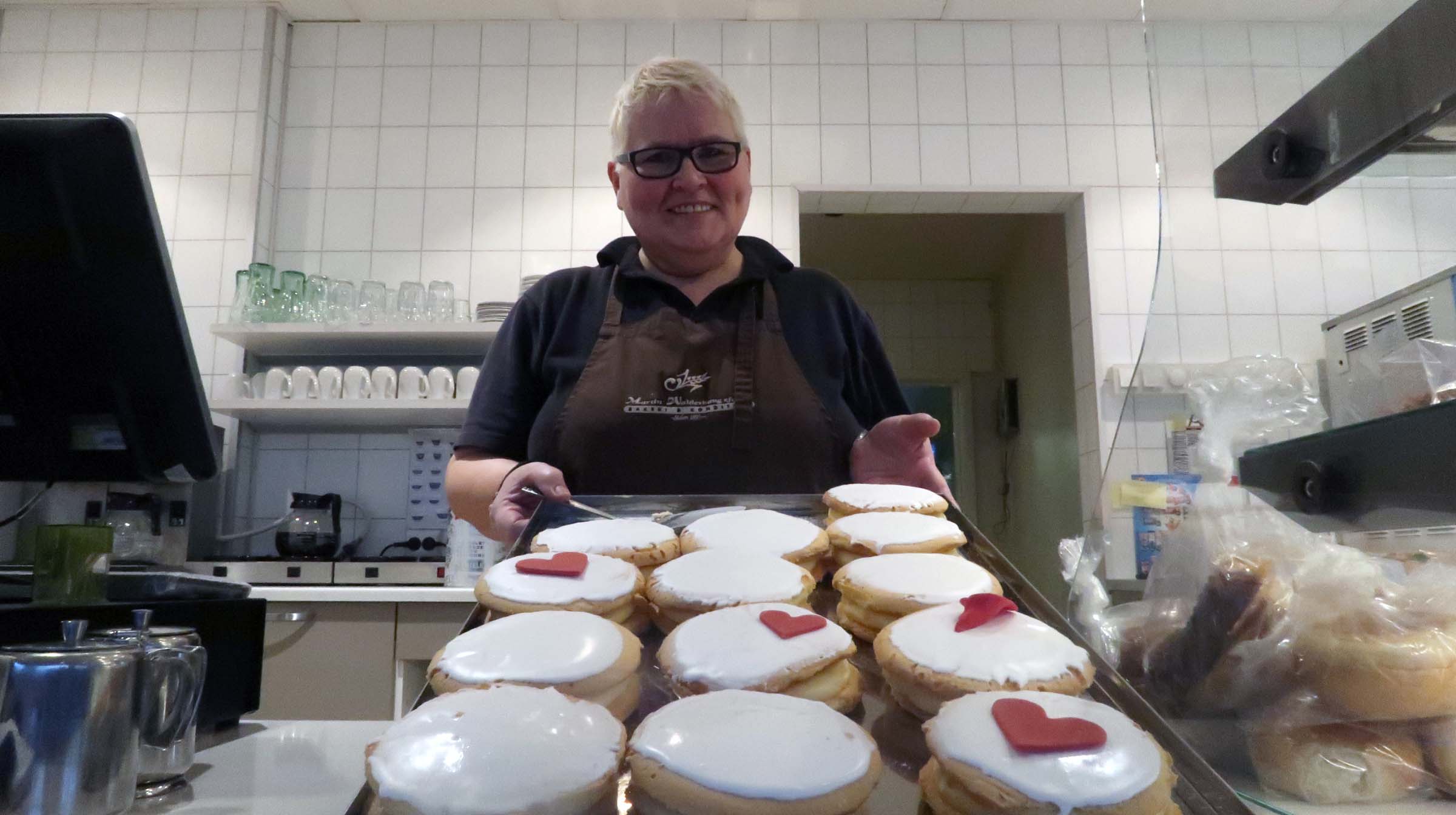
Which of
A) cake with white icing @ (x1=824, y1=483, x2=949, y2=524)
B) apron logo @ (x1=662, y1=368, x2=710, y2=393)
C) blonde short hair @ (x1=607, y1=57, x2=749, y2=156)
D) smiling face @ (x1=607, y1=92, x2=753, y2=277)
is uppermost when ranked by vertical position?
blonde short hair @ (x1=607, y1=57, x2=749, y2=156)

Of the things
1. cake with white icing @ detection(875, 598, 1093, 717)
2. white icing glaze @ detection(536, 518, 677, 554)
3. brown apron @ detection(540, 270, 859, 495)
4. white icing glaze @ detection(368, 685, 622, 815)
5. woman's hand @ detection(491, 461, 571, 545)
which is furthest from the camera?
brown apron @ detection(540, 270, 859, 495)

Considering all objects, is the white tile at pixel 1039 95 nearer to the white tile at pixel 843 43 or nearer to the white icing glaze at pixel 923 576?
the white tile at pixel 843 43

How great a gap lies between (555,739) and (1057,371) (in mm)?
4285

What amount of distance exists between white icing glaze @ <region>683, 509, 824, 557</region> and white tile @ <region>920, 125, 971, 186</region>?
9.04 feet

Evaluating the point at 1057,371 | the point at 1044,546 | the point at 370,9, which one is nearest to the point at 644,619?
the point at 370,9

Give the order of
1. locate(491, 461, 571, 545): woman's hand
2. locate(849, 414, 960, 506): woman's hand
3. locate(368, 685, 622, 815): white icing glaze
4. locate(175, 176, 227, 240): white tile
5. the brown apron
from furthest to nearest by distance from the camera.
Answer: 1. locate(175, 176, 227, 240): white tile
2. the brown apron
3. locate(849, 414, 960, 506): woman's hand
4. locate(491, 461, 571, 545): woman's hand
5. locate(368, 685, 622, 815): white icing glaze

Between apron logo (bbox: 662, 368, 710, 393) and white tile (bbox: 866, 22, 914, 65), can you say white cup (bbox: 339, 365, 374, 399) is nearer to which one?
apron logo (bbox: 662, 368, 710, 393)

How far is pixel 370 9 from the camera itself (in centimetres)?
338

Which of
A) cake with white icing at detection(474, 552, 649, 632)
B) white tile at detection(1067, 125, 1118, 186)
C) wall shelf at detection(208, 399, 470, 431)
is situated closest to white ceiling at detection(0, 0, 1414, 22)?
white tile at detection(1067, 125, 1118, 186)

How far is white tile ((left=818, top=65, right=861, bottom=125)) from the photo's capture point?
3.37 metres

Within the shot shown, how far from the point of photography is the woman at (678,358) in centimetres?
121

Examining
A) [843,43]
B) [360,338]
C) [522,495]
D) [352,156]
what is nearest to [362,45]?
[352,156]

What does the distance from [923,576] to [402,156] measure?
3.24m

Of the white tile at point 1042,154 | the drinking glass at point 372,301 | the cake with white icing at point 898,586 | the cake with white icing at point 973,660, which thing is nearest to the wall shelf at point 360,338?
the drinking glass at point 372,301
